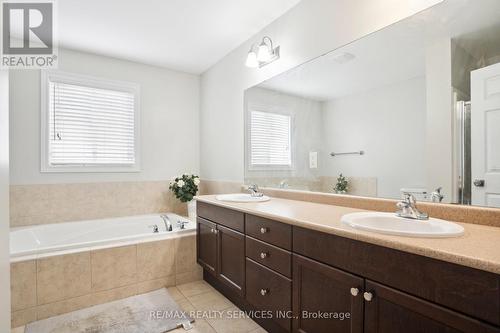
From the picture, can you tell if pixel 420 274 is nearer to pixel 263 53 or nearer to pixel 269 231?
pixel 269 231

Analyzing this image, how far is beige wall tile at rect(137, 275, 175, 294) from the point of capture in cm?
225

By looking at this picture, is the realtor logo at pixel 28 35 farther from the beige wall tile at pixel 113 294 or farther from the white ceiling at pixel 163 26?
the beige wall tile at pixel 113 294

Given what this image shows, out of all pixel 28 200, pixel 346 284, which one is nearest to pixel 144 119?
pixel 28 200

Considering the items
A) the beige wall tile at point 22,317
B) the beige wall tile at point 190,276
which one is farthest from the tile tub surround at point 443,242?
the beige wall tile at point 22,317

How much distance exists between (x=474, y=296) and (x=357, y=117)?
1.20 m

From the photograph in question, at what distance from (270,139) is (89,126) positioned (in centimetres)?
199

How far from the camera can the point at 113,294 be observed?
2.13m

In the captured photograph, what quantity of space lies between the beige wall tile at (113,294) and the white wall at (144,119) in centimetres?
130

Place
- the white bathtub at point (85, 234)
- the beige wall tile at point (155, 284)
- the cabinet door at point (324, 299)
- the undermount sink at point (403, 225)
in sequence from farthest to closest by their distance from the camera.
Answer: the beige wall tile at point (155, 284) → the white bathtub at point (85, 234) → the cabinet door at point (324, 299) → the undermount sink at point (403, 225)

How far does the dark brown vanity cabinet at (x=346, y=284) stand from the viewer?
78cm

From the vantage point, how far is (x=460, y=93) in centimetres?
122

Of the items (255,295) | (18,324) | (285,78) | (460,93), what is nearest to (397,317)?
(255,295)

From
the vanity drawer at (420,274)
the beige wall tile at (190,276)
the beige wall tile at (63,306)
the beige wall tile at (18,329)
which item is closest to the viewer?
the vanity drawer at (420,274)

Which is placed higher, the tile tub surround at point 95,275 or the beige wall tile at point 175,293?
the tile tub surround at point 95,275
